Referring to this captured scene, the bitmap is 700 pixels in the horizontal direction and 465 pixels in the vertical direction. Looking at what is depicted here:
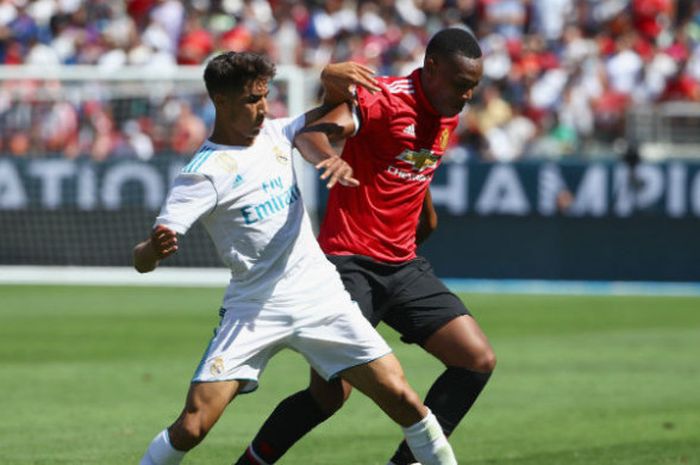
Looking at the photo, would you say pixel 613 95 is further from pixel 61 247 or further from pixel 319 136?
pixel 319 136

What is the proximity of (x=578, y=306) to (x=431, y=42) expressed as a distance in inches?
469

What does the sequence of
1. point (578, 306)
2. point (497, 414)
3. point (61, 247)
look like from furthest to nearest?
point (61, 247), point (578, 306), point (497, 414)

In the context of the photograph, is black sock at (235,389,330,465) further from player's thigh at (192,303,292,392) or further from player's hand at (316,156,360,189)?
player's hand at (316,156,360,189)

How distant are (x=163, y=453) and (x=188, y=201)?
114 centimetres

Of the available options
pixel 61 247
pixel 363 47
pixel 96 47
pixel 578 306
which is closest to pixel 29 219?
pixel 61 247

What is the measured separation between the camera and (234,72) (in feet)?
21.7

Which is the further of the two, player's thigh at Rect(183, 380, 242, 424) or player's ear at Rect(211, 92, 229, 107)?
player's ear at Rect(211, 92, 229, 107)

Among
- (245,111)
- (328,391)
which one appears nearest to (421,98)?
(245,111)

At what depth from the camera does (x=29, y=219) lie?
859 inches

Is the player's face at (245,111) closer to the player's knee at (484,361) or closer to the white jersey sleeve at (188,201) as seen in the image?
the white jersey sleeve at (188,201)

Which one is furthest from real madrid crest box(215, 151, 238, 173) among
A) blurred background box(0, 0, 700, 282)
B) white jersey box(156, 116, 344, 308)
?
blurred background box(0, 0, 700, 282)

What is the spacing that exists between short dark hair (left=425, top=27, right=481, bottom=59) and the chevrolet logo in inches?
19.9

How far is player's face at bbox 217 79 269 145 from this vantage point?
665 centimetres

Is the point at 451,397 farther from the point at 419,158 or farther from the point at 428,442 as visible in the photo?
the point at 419,158
